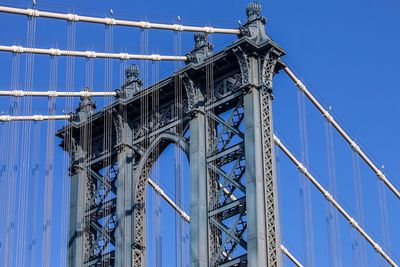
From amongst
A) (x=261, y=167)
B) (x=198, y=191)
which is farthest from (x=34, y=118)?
(x=261, y=167)

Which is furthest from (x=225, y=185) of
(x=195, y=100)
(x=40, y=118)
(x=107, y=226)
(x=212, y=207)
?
(x=40, y=118)

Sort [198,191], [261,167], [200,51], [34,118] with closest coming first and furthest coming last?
[261,167], [198,191], [200,51], [34,118]

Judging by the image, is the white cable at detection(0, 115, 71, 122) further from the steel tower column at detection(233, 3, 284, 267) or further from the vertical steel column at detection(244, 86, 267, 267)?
the vertical steel column at detection(244, 86, 267, 267)

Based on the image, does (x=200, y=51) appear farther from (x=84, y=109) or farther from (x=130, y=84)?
(x=84, y=109)

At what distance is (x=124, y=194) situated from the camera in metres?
54.2

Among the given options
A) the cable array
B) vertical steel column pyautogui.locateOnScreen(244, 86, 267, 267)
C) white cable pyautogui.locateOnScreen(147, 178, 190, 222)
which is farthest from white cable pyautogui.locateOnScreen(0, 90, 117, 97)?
vertical steel column pyautogui.locateOnScreen(244, 86, 267, 267)

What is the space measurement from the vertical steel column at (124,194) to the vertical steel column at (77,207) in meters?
2.51

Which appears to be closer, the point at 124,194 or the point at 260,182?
the point at 260,182

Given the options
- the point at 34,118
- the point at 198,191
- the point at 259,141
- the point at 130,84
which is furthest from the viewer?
the point at 34,118

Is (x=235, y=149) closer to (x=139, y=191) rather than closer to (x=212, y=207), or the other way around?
(x=212, y=207)

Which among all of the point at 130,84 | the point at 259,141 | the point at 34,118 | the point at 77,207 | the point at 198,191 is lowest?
the point at 198,191

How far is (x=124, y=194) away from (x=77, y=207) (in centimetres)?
314

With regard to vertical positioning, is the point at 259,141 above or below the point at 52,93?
below

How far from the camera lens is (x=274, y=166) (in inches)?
1934
